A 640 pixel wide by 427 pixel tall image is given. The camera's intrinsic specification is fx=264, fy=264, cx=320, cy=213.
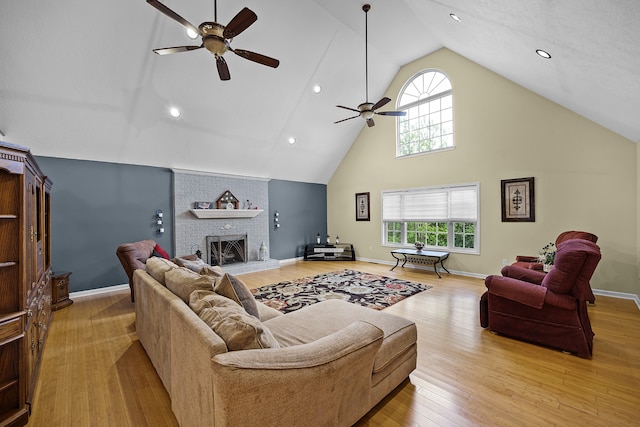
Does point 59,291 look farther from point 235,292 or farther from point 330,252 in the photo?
point 330,252

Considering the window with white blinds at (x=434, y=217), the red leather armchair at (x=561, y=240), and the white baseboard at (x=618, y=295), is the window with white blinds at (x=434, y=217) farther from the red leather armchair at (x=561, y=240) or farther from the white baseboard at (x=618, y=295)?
the white baseboard at (x=618, y=295)

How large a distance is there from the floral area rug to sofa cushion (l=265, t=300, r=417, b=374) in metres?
1.55

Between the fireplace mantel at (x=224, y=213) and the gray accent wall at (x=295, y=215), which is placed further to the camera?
the gray accent wall at (x=295, y=215)

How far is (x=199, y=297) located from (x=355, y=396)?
1123mm

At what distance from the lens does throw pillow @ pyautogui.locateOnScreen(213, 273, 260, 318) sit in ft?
5.86

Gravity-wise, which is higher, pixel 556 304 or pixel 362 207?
pixel 362 207

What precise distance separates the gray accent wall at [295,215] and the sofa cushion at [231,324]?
596 cm

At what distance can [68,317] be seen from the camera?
3.66m

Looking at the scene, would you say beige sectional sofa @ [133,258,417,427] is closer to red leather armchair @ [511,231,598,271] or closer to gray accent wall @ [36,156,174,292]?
red leather armchair @ [511,231,598,271]

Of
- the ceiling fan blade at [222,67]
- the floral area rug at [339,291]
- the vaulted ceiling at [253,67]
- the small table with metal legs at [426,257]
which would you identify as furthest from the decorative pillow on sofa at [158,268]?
the small table with metal legs at [426,257]

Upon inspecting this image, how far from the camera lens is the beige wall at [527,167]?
4.10m

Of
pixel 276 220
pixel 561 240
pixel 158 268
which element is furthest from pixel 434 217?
pixel 158 268

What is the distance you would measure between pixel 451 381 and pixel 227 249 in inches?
220

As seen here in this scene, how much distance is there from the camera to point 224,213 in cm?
631
